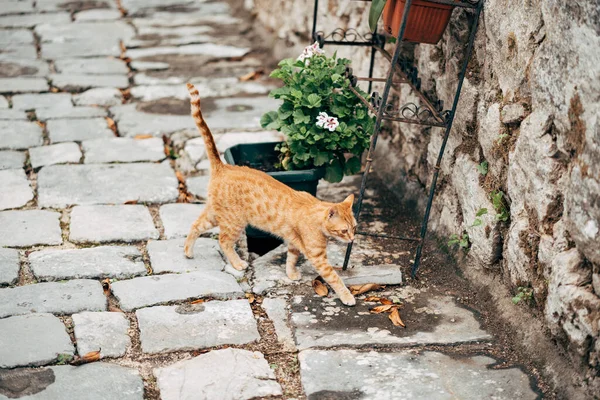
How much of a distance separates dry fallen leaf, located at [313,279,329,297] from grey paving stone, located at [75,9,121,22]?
5.35 m

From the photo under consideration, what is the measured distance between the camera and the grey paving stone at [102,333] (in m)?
3.31

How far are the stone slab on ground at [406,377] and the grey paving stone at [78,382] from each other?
28.8 inches

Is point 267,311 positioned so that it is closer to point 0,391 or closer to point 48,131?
point 0,391

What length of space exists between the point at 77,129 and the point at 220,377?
10.4 feet

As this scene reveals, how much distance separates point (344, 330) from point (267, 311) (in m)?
0.41

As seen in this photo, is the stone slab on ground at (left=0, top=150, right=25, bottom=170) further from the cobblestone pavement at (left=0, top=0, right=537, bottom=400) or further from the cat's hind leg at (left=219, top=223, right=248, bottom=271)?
the cat's hind leg at (left=219, top=223, right=248, bottom=271)

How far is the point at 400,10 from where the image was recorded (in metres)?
3.62

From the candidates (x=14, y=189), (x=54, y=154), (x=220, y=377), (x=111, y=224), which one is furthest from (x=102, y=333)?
(x=54, y=154)

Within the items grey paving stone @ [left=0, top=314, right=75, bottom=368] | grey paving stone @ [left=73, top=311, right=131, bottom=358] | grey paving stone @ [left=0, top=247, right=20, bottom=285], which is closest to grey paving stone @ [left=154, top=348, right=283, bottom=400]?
grey paving stone @ [left=73, top=311, right=131, bottom=358]

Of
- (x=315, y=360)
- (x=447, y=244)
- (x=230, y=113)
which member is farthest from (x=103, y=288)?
(x=230, y=113)

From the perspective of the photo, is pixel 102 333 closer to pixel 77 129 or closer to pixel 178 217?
pixel 178 217

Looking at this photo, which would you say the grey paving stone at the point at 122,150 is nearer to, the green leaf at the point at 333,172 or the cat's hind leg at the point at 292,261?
the green leaf at the point at 333,172

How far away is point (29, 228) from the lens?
434 centimetres

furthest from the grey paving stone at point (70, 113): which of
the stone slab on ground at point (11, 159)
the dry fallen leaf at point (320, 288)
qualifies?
the dry fallen leaf at point (320, 288)
